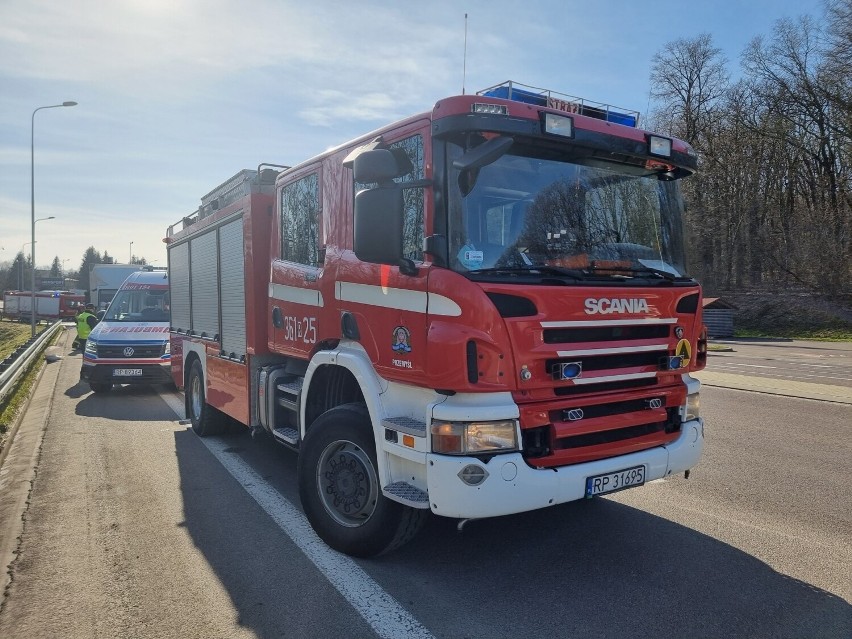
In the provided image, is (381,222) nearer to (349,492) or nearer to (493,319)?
(493,319)

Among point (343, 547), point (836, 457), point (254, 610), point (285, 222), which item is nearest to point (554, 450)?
point (343, 547)

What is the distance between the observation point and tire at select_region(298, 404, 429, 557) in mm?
4023

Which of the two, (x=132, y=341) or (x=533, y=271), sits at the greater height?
(x=533, y=271)

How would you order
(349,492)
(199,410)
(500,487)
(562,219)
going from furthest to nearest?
1. (199,410)
2. (349,492)
3. (562,219)
4. (500,487)

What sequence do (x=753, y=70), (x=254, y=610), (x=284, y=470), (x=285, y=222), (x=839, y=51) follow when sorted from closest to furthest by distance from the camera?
1. (x=254, y=610)
2. (x=285, y=222)
3. (x=284, y=470)
4. (x=839, y=51)
5. (x=753, y=70)

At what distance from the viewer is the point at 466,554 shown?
169 inches

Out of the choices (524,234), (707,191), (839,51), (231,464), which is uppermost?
(839,51)

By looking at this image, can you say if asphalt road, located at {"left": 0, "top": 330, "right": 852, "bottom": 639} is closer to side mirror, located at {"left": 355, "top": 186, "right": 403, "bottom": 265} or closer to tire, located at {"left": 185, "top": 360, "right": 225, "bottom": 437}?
tire, located at {"left": 185, "top": 360, "right": 225, "bottom": 437}

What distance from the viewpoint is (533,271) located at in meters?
3.73

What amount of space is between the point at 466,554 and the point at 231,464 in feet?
11.0

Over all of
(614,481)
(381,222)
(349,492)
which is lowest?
(349,492)

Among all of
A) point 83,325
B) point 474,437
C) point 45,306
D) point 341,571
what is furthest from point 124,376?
point 45,306

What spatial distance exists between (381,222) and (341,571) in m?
2.16

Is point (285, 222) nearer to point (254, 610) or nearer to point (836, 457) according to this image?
point (254, 610)
